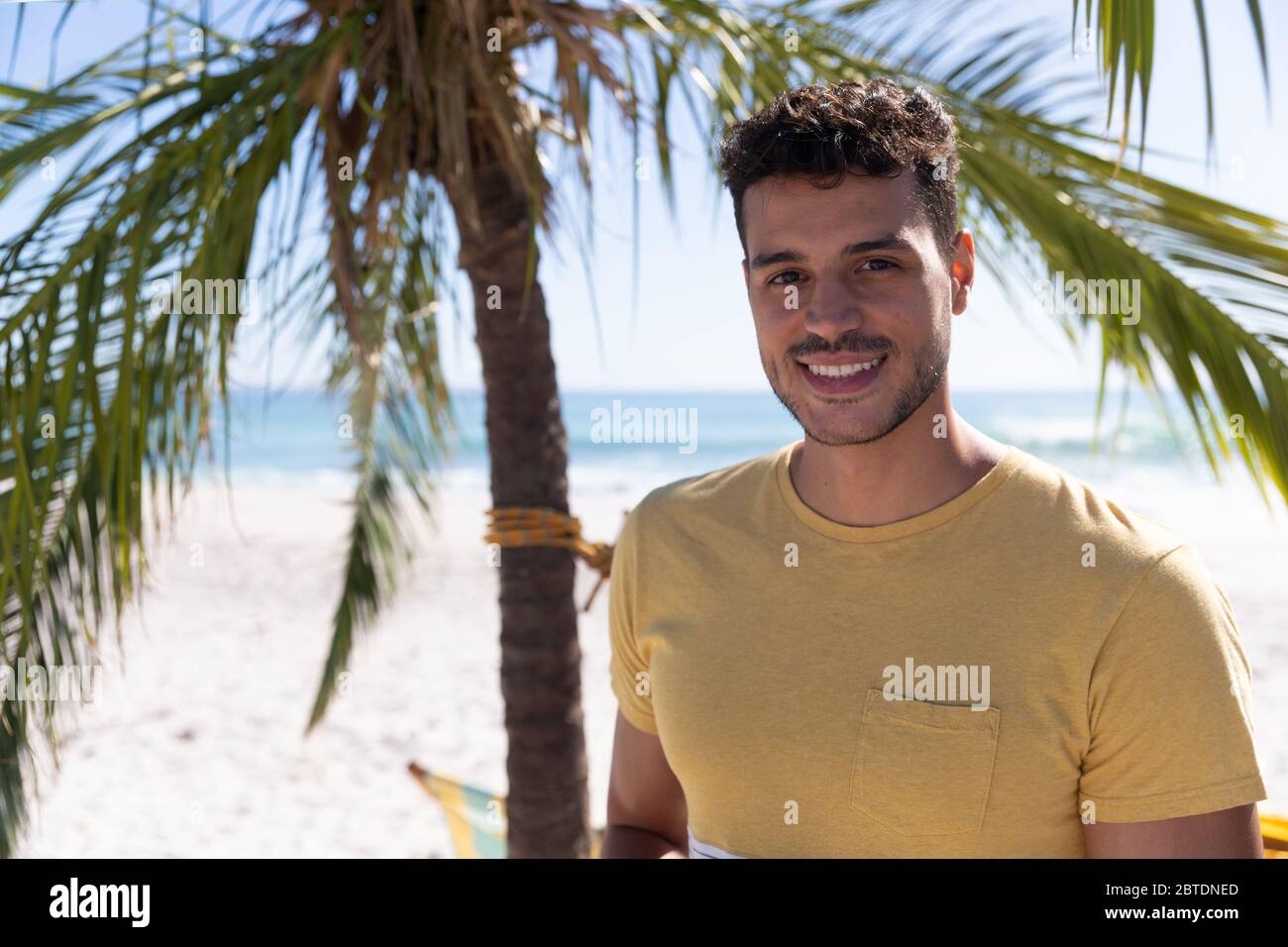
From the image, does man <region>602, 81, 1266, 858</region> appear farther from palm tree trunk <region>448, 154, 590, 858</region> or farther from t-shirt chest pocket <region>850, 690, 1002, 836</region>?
palm tree trunk <region>448, 154, 590, 858</region>

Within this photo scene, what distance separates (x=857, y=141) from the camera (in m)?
1.41

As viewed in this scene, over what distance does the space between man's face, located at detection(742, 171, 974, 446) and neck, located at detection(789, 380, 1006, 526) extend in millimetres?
36

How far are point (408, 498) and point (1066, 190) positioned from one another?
3088 mm

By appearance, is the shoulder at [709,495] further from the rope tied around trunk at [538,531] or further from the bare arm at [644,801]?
the rope tied around trunk at [538,531]

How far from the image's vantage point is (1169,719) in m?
1.21

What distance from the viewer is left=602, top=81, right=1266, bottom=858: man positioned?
124 centimetres

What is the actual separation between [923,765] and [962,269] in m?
0.74

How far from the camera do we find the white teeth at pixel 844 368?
4.64 feet

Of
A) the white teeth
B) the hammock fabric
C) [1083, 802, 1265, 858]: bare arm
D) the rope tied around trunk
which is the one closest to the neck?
the white teeth

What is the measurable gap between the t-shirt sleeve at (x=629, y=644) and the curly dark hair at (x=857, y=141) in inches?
23.6

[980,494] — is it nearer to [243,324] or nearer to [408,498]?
[243,324]

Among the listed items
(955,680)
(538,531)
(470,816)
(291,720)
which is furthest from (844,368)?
(291,720)

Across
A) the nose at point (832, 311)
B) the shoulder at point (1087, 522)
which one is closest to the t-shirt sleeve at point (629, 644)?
the nose at point (832, 311)
